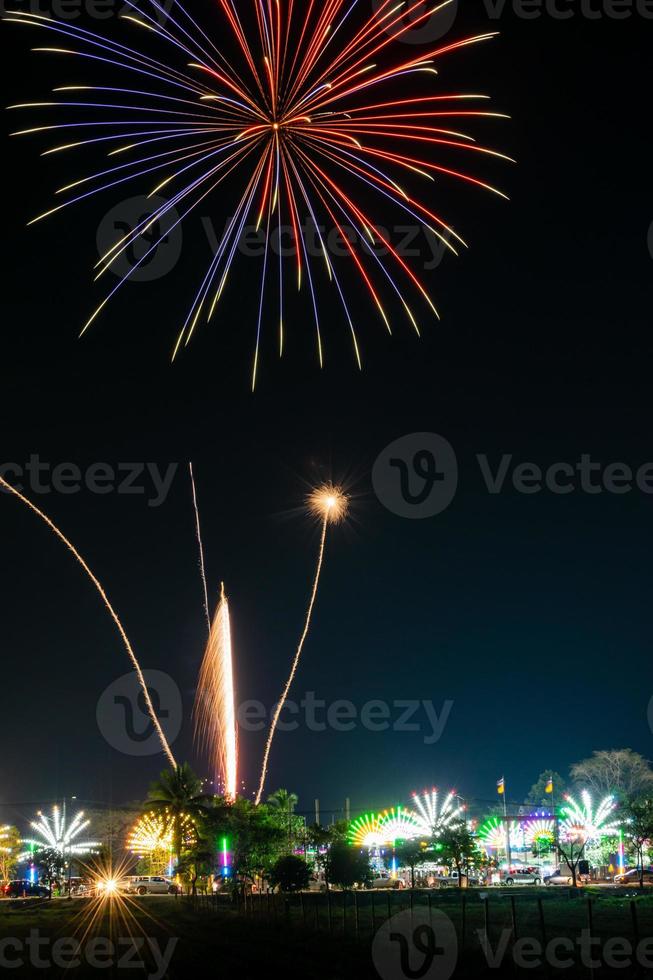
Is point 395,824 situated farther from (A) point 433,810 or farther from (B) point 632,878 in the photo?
(B) point 632,878

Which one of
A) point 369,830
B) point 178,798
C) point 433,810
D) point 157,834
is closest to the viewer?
point 178,798

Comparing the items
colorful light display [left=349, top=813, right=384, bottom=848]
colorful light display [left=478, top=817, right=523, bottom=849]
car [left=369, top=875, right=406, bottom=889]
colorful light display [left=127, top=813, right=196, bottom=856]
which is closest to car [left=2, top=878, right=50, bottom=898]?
colorful light display [left=127, top=813, right=196, bottom=856]

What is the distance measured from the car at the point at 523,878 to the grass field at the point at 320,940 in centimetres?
2823

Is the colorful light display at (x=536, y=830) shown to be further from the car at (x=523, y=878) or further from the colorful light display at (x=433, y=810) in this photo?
the car at (x=523, y=878)

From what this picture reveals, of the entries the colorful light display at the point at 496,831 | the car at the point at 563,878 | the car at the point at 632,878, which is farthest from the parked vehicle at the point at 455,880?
the colorful light display at the point at 496,831

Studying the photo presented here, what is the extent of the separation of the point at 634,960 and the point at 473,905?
2542cm

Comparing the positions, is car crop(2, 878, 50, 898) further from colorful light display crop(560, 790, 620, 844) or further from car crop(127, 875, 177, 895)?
colorful light display crop(560, 790, 620, 844)

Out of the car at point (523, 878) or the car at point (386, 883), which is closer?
the car at point (386, 883)

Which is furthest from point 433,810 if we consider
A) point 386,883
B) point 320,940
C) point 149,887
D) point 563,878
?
point 320,940

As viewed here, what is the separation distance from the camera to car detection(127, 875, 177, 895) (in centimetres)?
7131

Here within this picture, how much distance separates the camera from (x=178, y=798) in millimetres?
68062

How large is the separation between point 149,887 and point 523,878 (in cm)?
2794

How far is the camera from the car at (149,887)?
71312 millimetres

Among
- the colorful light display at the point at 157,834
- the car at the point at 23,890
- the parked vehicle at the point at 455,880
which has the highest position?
the colorful light display at the point at 157,834
